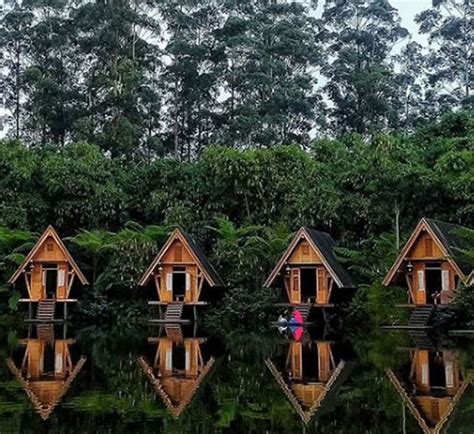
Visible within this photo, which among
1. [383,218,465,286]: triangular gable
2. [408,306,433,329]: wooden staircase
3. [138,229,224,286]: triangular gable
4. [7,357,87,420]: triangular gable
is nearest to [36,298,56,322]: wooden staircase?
[138,229,224,286]: triangular gable

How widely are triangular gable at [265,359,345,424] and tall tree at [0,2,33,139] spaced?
35.0 metres

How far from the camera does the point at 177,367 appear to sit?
42.3 feet

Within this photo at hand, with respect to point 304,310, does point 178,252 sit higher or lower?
higher

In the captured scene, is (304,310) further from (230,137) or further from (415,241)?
(230,137)

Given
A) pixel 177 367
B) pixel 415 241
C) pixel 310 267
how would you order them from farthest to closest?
pixel 310 267 < pixel 415 241 < pixel 177 367

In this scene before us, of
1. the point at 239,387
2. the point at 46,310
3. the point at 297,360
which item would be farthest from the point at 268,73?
the point at 239,387

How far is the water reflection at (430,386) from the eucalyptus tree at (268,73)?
93.5 ft

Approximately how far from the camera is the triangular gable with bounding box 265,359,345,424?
8333mm

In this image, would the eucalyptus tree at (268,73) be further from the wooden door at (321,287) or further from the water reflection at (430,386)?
the water reflection at (430,386)

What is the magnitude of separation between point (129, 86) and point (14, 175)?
9983 mm

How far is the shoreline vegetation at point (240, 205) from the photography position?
86.6ft

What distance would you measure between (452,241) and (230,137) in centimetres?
2200

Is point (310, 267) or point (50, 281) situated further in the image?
point (50, 281)

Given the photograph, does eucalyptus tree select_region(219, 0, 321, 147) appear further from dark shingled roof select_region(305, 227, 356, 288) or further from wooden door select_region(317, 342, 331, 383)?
wooden door select_region(317, 342, 331, 383)
